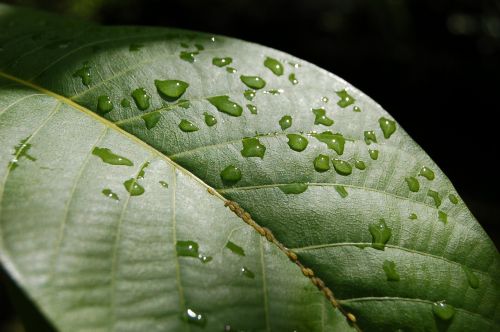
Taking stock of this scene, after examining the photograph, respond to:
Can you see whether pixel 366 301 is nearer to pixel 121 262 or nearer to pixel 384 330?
pixel 384 330

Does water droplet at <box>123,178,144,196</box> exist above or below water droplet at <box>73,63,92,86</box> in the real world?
below

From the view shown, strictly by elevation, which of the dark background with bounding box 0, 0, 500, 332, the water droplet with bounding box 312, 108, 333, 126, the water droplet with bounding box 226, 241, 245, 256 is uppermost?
the dark background with bounding box 0, 0, 500, 332

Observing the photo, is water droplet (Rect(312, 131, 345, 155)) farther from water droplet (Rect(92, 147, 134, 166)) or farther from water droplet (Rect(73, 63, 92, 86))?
water droplet (Rect(73, 63, 92, 86))

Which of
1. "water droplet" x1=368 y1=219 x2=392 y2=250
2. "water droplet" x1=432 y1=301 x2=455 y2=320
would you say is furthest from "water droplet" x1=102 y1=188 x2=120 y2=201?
"water droplet" x1=432 y1=301 x2=455 y2=320

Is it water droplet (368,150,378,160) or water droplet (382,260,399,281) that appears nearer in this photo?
water droplet (382,260,399,281)

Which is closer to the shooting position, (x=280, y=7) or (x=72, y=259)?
(x=72, y=259)

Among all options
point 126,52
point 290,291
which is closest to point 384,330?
point 290,291

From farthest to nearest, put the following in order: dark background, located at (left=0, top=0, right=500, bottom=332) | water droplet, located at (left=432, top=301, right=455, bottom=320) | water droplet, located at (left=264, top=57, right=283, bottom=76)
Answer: dark background, located at (left=0, top=0, right=500, bottom=332), water droplet, located at (left=264, top=57, right=283, bottom=76), water droplet, located at (left=432, top=301, right=455, bottom=320)
